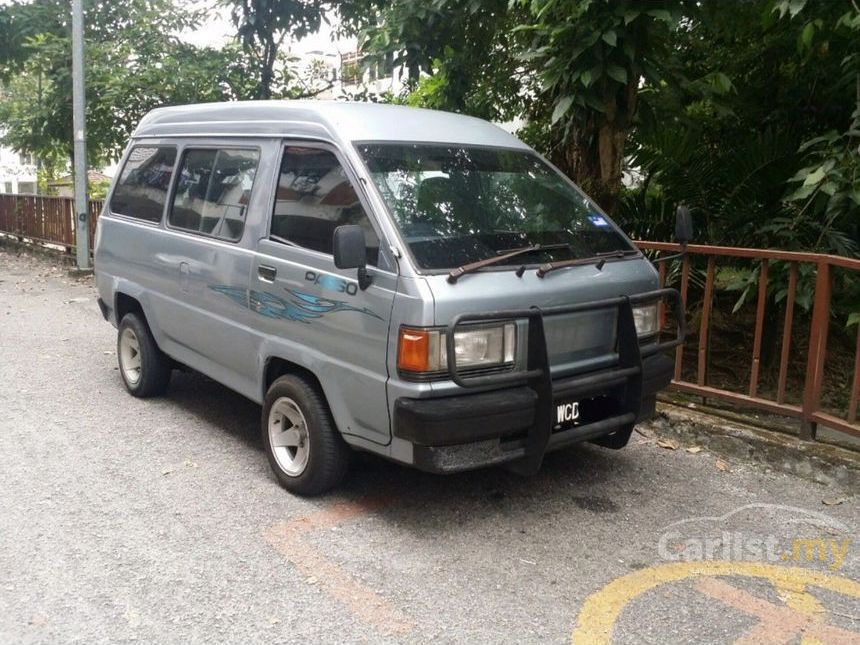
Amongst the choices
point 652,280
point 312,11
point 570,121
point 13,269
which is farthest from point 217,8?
point 652,280

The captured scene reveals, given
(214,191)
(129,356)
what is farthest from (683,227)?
(129,356)

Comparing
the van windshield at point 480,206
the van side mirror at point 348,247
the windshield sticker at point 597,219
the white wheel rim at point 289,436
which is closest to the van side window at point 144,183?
the white wheel rim at point 289,436

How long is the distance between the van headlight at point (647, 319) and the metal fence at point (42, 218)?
1108 cm

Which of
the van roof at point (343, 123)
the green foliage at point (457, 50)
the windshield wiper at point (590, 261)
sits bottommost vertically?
the windshield wiper at point (590, 261)

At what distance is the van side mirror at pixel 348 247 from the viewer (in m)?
3.67

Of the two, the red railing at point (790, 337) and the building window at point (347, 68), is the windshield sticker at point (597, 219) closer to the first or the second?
the red railing at point (790, 337)

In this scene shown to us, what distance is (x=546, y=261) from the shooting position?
4191 mm

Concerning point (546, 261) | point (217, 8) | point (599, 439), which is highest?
point (217, 8)

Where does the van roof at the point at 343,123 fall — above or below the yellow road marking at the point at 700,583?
above

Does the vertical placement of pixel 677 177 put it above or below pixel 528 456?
above

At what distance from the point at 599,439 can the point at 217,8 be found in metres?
9.91

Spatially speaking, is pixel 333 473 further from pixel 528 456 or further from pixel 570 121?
pixel 570 121

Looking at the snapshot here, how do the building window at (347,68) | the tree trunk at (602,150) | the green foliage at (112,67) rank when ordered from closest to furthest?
the tree trunk at (602,150), the green foliage at (112,67), the building window at (347,68)

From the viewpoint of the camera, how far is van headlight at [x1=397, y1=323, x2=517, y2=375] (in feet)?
12.0
